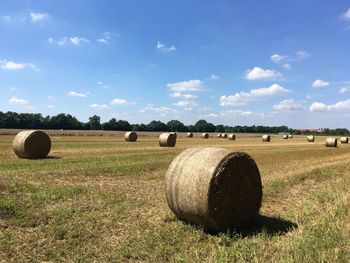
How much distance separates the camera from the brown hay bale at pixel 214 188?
8680 millimetres

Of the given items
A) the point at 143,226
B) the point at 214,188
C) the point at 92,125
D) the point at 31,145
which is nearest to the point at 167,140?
the point at 31,145

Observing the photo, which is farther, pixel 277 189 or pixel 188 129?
pixel 188 129

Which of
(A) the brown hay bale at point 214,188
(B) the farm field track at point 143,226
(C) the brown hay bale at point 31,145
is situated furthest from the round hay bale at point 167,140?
(A) the brown hay bale at point 214,188

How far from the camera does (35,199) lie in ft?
36.4

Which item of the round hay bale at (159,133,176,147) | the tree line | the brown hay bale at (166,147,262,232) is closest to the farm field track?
the brown hay bale at (166,147,262,232)

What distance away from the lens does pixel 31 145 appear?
2358 cm

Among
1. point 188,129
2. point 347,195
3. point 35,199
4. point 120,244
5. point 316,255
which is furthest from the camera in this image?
point 188,129

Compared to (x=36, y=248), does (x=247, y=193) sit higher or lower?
higher

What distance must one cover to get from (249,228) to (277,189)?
15.2 feet

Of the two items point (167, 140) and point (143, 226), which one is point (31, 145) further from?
point (143, 226)

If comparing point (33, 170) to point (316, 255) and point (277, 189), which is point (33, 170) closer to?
point (277, 189)

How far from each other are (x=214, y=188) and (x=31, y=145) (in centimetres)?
1712

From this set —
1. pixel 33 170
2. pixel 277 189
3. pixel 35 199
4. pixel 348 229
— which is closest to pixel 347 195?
pixel 277 189

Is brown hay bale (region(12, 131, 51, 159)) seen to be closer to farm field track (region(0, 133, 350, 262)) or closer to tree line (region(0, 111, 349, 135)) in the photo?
farm field track (region(0, 133, 350, 262))
